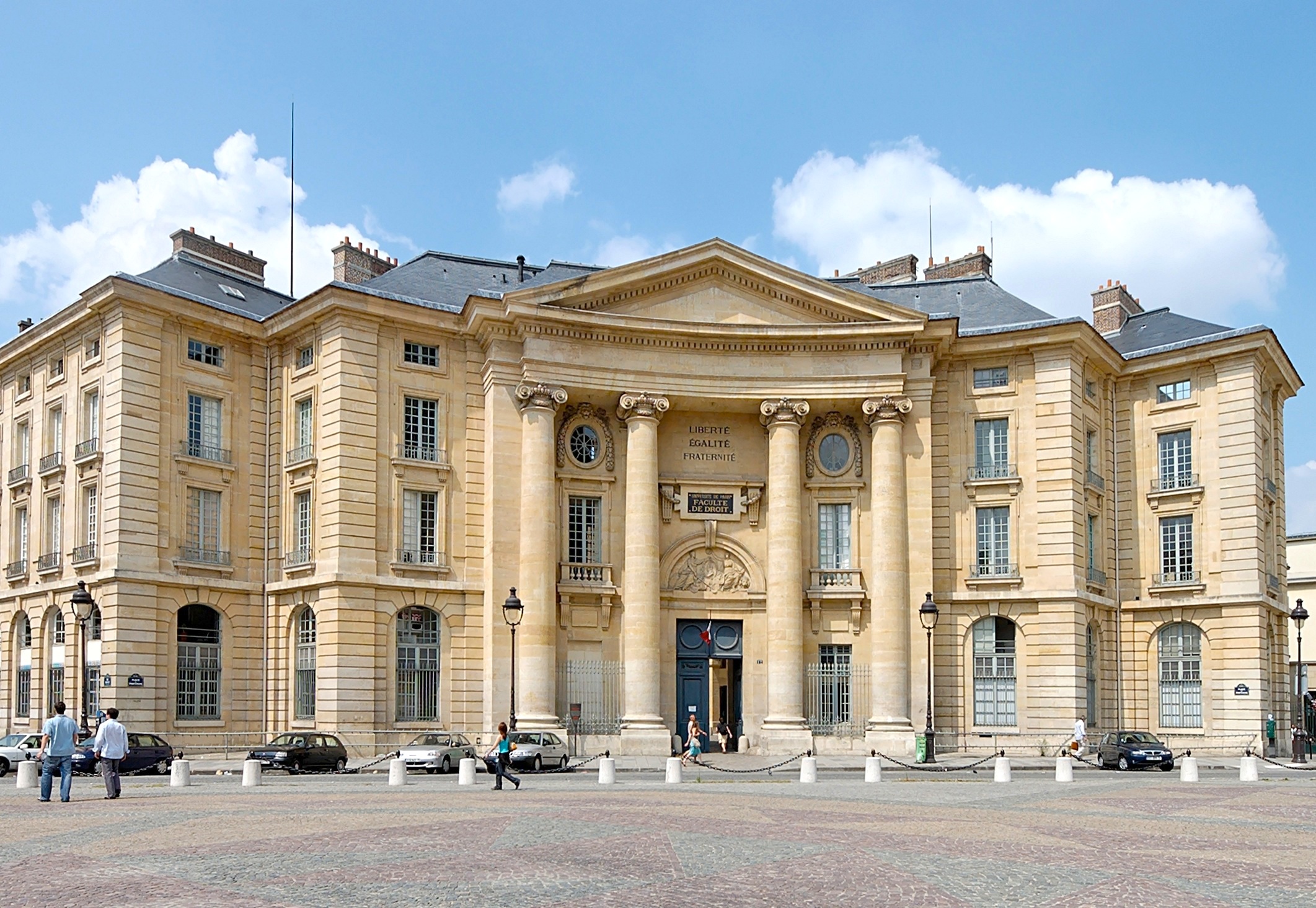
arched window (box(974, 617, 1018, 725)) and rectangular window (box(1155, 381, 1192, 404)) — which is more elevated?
rectangular window (box(1155, 381, 1192, 404))

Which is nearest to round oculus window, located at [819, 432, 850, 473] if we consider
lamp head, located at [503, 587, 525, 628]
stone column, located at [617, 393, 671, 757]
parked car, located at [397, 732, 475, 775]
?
stone column, located at [617, 393, 671, 757]

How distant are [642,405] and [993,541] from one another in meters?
12.5

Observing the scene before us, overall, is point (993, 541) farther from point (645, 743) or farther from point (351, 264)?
point (351, 264)

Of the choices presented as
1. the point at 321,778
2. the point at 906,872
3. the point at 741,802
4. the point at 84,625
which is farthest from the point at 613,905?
the point at 84,625

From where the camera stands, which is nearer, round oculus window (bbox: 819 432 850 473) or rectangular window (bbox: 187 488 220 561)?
rectangular window (bbox: 187 488 220 561)

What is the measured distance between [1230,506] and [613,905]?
39098 mm

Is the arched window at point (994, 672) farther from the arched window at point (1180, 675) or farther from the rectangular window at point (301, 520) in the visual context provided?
the rectangular window at point (301, 520)

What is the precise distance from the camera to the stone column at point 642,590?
44312mm

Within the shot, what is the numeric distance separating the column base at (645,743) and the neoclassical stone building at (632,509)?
15cm

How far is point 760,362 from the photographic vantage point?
47.5 metres

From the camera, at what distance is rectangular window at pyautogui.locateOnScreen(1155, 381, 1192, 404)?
49.8m

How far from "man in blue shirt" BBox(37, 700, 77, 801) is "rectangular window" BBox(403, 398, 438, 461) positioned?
19643mm

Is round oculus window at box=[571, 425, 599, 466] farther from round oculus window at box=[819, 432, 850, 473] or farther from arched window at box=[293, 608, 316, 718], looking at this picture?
arched window at box=[293, 608, 316, 718]

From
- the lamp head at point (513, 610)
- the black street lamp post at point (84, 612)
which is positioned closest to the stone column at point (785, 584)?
the lamp head at point (513, 610)
